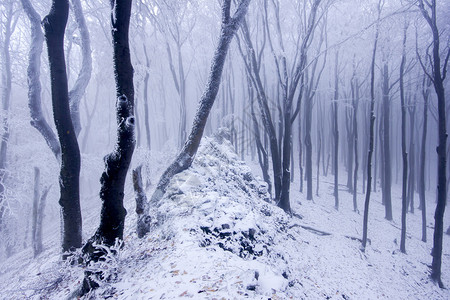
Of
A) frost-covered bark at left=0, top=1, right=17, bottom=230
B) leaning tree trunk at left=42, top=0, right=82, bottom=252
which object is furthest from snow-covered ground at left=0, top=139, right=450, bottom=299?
frost-covered bark at left=0, top=1, right=17, bottom=230

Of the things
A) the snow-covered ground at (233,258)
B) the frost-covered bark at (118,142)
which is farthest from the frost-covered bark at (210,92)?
the frost-covered bark at (118,142)

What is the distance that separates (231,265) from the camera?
3076 mm

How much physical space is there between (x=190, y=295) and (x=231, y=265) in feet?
2.59

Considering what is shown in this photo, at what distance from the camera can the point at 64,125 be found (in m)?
4.12

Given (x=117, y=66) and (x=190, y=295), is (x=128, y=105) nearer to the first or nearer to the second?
(x=117, y=66)

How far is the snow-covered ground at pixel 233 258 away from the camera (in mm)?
2834

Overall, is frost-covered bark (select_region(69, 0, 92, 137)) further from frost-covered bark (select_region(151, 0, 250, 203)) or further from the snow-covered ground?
the snow-covered ground

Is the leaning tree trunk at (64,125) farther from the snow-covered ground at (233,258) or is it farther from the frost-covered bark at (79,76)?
the frost-covered bark at (79,76)

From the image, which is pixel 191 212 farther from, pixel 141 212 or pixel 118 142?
pixel 118 142

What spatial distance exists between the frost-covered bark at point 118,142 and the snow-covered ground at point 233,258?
0.47m

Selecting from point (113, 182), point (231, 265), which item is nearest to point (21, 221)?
point (113, 182)

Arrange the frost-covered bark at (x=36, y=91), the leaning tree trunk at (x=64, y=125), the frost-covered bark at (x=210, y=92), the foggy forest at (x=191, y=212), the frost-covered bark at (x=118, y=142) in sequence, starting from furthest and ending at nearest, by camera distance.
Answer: the frost-covered bark at (x=210, y=92) < the frost-covered bark at (x=36, y=91) < the leaning tree trunk at (x=64, y=125) < the frost-covered bark at (x=118, y=142) < the foggy forest at (x=191, y=212)

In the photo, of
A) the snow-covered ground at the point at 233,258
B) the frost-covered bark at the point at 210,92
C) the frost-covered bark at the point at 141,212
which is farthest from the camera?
the frost-covered bark at the point at 210,92

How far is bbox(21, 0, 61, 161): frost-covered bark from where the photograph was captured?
18.0 ft
